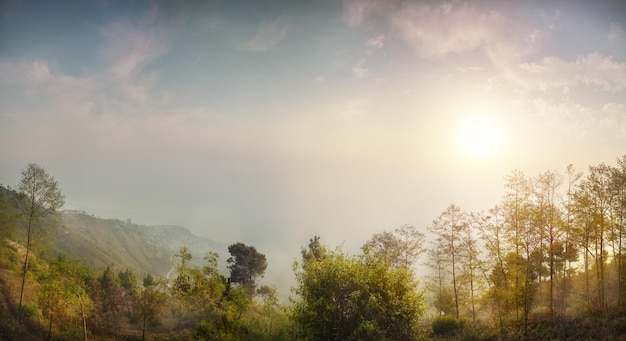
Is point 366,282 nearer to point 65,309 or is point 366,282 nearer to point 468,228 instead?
point 468,228

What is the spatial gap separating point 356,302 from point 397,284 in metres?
3.30

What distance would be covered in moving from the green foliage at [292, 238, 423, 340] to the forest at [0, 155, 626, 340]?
0.08m

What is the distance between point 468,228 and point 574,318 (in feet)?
46.0

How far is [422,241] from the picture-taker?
50.8 m

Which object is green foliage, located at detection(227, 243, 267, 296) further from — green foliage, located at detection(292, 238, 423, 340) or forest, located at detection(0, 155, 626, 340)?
green foliage, located at detection(292, 238, 423, 340)

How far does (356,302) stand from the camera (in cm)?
2209

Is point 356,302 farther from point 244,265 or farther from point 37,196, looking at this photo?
point 244,265

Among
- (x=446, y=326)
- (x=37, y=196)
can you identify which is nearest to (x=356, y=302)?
(x=446, y=326)

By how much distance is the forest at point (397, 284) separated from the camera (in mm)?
22484

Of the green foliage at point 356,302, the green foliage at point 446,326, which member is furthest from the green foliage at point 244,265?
the green foliage at point 356,302

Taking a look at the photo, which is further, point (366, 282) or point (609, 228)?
point (609, 228)

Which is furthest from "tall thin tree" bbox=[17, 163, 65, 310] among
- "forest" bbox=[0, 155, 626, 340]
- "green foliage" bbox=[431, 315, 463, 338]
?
"green foliage" bbox=[431, 315, 463, 338]

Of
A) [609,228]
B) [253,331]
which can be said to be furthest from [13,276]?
[609,228]

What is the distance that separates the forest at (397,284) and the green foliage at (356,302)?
79 mm
